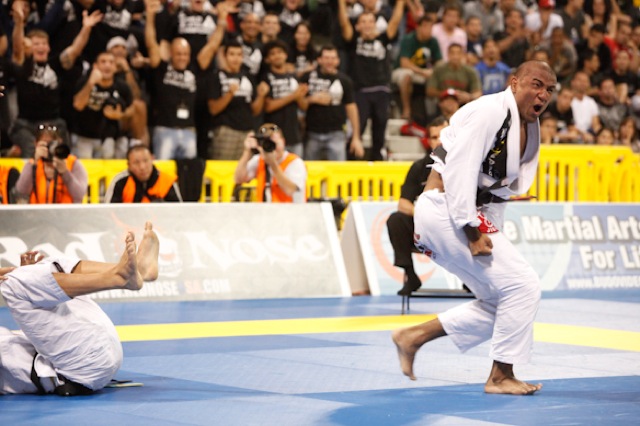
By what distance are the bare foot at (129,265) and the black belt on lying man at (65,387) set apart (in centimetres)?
71

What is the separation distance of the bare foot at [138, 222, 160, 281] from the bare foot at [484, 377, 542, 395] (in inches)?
83.8

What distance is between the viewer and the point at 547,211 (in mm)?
14812

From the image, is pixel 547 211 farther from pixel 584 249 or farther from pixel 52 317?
pixel 52 317

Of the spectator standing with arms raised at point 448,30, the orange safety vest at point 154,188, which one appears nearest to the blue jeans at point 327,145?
the orange safety vest at point 154,188

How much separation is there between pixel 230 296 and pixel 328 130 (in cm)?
404

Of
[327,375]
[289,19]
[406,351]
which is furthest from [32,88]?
[406,351]

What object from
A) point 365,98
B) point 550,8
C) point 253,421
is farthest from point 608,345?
point 550,8

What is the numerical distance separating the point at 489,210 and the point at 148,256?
210cm

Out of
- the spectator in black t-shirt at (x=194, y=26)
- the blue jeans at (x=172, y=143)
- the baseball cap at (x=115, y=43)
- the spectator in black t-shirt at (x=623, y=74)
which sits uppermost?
the spectator in black t-shirt at (x=194, y=26)

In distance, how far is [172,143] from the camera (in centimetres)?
1492

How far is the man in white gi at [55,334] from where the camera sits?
6484 mm

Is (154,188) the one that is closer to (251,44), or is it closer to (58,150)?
(58,150)

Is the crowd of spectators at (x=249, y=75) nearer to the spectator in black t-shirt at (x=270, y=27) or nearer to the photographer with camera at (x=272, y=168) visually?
the spectator in black t-shirt at (x=270, y=27)

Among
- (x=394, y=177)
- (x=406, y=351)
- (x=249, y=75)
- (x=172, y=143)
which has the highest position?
(x=249, y=75)
